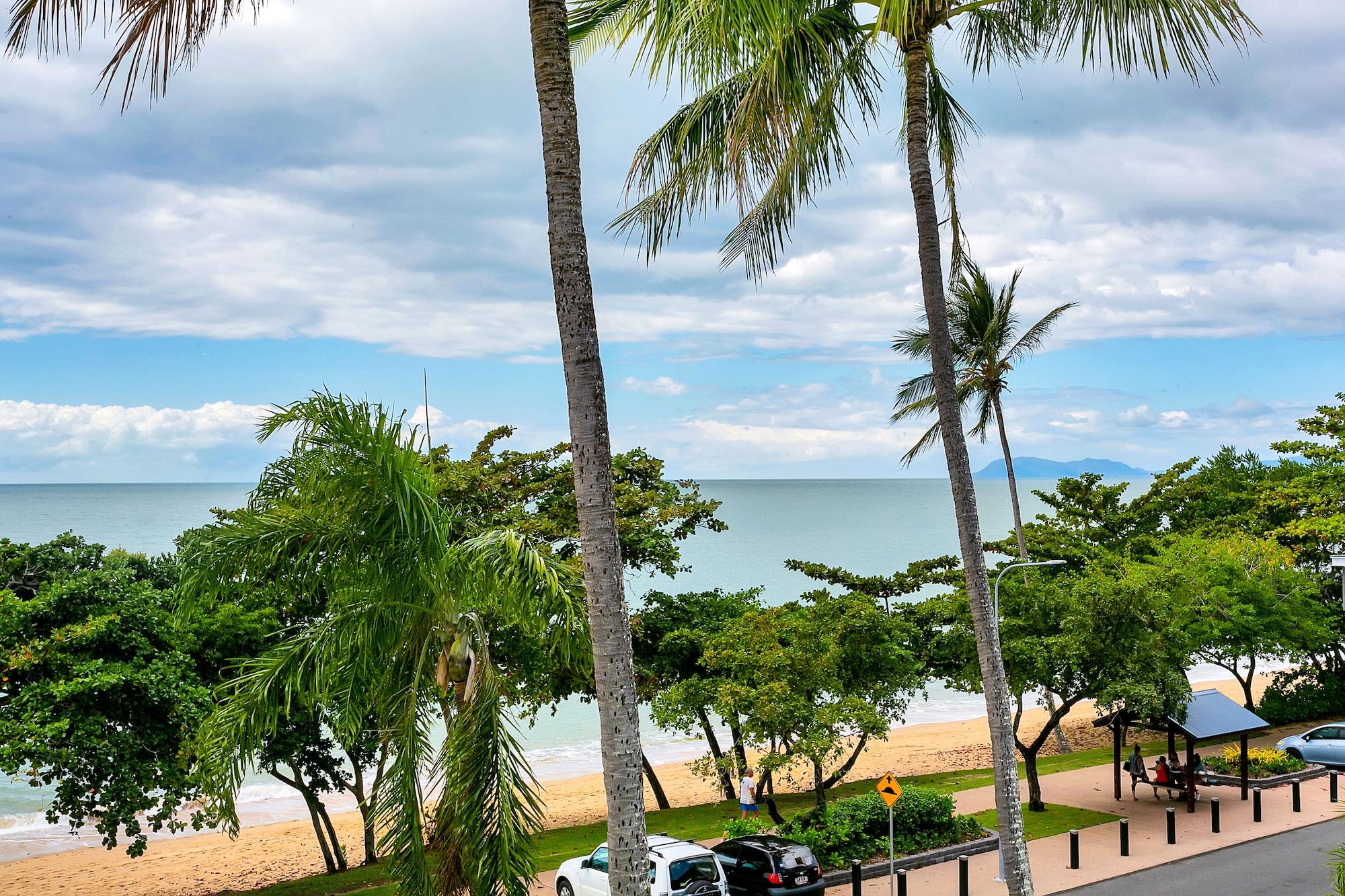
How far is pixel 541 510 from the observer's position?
24.6 m

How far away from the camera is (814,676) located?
18.8m

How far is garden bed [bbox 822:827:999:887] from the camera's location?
1762cm

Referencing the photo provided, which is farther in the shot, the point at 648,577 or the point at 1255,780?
the point at 648,577

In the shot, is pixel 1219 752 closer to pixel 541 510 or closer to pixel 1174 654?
pixel 1174 654

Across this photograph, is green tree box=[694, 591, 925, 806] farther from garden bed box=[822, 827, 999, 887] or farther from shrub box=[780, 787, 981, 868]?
garden bed box=[822, 827, 999, 887]

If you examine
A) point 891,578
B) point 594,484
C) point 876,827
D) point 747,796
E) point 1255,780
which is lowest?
point 1255,780

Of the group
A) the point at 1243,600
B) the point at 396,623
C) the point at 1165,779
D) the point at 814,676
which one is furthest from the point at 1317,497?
the point at 396,623

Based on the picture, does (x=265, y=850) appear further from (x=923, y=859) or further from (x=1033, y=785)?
(x=1033, y=785)

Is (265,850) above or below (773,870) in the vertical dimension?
below

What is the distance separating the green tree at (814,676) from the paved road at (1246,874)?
4.78 m

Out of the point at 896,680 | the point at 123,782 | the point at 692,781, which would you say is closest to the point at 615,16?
the point at 123,782

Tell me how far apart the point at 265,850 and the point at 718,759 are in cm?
1480

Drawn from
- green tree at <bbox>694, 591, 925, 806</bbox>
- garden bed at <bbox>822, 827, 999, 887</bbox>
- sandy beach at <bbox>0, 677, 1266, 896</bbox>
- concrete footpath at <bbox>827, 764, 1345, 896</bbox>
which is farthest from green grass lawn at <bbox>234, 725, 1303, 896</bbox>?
green tree at <bbox>694, 591, 925, 806</bbox>

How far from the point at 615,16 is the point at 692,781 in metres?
30.2
